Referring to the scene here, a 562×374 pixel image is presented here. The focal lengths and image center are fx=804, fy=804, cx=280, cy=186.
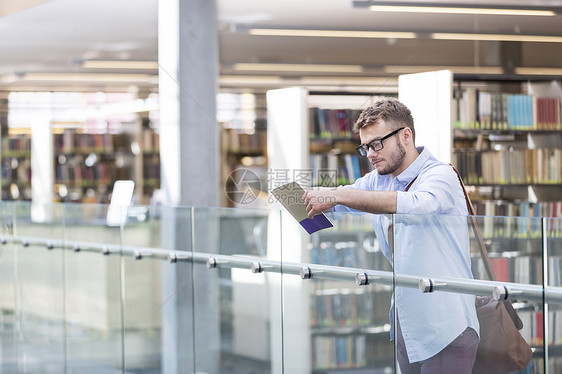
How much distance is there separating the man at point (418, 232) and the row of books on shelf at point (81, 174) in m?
7.74

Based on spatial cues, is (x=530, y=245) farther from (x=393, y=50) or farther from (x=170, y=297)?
(x=393, y=50)

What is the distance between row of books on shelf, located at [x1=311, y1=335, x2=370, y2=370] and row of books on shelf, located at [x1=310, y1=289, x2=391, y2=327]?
0.06 metres

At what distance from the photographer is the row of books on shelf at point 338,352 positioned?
96.8 inches

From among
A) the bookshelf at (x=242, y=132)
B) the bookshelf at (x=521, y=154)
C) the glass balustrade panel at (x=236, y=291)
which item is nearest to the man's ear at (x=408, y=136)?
the glass balustrade panel at (x=236, y=291)

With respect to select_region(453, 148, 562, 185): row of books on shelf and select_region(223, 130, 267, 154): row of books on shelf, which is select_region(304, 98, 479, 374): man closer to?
select_region(453, 148, 562, 185): row of books on shelf

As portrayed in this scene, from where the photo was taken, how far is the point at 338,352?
2.45 m

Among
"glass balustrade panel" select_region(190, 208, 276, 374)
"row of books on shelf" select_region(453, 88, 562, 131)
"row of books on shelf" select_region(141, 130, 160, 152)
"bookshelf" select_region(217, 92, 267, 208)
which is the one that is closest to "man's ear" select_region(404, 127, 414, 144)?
"glass balustrade panel" select_region(190, 208, 276, 374)

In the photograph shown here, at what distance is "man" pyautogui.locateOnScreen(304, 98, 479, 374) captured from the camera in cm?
186

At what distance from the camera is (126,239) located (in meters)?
3.26

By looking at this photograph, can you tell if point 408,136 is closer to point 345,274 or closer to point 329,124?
point 345,274

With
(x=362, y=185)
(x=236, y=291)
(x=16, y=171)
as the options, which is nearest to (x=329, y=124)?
(x=236, y=291)

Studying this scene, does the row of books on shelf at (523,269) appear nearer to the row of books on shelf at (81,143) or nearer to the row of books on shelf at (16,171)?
the row of books on shelf at (81,143)

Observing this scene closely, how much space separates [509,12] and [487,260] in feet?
15.1

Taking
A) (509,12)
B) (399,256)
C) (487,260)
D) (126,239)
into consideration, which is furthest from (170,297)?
(509,12)
